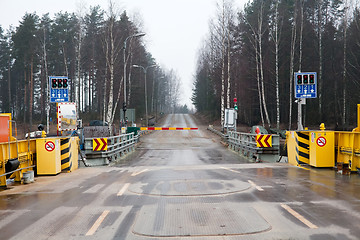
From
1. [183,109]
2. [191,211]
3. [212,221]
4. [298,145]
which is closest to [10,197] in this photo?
[191,211]

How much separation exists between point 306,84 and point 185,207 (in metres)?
12.0

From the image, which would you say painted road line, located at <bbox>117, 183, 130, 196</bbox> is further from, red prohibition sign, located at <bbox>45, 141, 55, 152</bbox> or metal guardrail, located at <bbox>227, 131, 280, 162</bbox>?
metal guardrail, located at <bbox>227, 131, 280, 162</bbox>

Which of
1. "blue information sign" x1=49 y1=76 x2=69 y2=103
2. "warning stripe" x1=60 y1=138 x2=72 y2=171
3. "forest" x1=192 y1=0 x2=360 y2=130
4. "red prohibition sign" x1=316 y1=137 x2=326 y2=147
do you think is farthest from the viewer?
"forest" x1=192 y1=0 x2=360 y2=130

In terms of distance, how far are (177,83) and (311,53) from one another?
90069 mm

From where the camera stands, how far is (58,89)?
50.0 ft

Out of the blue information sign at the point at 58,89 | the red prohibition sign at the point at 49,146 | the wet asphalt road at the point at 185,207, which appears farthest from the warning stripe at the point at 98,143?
the wet asphalt road at the point at 185,207

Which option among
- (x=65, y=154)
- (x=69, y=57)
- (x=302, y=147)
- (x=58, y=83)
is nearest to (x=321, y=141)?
(x=302, y=147)

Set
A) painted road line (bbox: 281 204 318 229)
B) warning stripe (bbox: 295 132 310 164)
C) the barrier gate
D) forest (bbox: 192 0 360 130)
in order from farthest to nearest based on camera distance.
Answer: forest (bbox: 192 0 360 130) → warning stripe (bbox: 295 132 310 164) → the barrier gate → painted road line (bbox: 281 204 318 229)

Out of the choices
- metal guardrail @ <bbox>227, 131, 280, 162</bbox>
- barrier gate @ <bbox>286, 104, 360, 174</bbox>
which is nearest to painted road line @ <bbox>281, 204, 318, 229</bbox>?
barrier gate @ <bbox>286, 104, 360, 174</bbox>

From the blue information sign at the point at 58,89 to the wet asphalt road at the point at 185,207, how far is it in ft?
17.2

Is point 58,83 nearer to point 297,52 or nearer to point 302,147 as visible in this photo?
point 302,147

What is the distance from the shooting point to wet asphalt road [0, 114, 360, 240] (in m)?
5.43

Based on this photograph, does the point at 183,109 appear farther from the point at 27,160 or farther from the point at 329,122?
the point at 27,160

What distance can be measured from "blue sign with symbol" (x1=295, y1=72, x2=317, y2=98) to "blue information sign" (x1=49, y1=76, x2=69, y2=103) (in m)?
11.2
